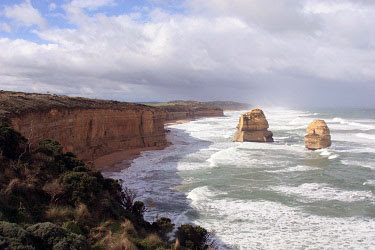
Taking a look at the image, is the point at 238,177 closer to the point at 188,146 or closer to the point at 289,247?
the point at 289,247

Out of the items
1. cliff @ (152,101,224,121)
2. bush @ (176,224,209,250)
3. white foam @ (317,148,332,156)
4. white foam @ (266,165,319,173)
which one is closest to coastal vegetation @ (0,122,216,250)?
bush @ (176,224,209,250)

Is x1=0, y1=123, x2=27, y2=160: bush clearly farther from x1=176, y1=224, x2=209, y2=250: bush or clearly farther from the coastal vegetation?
x1=176, y1=224, x2=209, y2=250: bush

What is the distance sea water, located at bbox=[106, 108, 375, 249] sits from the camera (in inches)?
500

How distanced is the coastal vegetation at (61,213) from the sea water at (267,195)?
83.4 inches

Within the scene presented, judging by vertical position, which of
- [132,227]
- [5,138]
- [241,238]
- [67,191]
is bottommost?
[241,238]

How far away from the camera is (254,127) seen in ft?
128

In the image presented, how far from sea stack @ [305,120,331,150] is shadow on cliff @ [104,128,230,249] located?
12034 millimetres

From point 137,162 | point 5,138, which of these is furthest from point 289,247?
point 137,162

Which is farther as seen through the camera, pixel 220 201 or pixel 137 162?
pixel 137 162

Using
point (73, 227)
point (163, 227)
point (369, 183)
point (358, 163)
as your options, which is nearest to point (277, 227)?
point (163, 227)

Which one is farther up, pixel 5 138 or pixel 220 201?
pixel 5 138

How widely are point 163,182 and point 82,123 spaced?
35.4ft

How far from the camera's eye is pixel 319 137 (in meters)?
32.9

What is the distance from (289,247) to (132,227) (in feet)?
19.2
